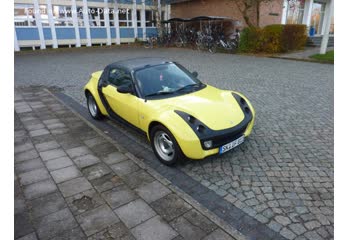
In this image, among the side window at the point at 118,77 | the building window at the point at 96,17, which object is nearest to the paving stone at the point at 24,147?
the side window at the point at 118,77

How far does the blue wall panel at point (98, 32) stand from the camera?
938 inches

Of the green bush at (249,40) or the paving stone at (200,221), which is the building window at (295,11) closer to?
the green bush at (249,40)

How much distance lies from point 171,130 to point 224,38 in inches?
703

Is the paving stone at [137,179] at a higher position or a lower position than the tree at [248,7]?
lower

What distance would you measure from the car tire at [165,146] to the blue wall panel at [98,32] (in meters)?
23.2

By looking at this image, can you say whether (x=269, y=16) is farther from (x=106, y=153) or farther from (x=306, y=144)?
(x=106, y=153)

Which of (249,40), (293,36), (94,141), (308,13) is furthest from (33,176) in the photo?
(308,13)

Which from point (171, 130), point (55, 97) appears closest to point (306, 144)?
point (171, 130)

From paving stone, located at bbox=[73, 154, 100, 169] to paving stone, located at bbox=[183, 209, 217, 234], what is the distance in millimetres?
1845

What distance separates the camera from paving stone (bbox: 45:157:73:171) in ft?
12.1

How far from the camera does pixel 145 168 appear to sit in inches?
142
